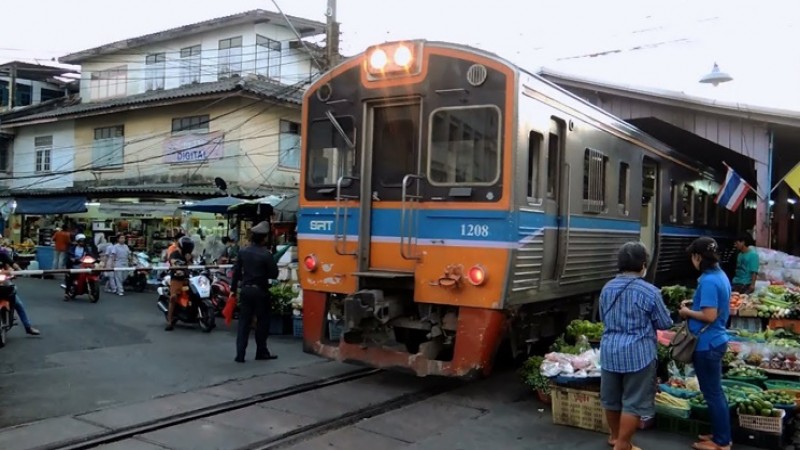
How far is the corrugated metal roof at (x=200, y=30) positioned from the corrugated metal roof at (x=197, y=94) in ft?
7.12

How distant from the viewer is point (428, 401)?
6.86 metres

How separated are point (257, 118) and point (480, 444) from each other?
18.7 m

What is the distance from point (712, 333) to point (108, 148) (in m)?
24.9

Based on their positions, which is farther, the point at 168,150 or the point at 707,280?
the point at 168,150

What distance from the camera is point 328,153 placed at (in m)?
7.72

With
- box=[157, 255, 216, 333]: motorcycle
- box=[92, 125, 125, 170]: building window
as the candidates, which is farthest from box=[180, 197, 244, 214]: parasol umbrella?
box=[92, 125, 125, 170]: building window

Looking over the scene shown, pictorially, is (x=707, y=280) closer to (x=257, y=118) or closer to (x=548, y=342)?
(x=548, y=342)

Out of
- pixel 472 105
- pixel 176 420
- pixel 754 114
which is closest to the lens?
pixel 176 420

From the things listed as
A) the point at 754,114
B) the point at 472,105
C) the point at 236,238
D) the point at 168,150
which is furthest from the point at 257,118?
the point at 472,105

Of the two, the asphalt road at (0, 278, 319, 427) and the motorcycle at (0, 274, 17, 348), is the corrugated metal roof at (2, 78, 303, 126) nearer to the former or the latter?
the asphalt road at (0, 278, 319, 427)

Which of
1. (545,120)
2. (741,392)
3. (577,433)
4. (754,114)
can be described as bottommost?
(577,433)

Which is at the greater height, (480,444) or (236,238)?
(236,238)

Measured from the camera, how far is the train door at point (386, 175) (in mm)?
7117

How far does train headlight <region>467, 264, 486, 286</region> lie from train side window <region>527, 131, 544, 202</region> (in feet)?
3.41
